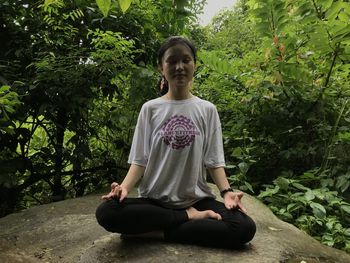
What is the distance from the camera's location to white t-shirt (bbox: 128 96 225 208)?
224cm

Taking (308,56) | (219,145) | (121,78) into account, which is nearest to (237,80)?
(308,56)

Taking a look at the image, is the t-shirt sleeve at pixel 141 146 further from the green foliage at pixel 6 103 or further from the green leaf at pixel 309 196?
the green leaf at pixel 309 196

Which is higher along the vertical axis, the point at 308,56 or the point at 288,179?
the point at 308,56

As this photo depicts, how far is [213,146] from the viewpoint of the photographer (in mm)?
2365

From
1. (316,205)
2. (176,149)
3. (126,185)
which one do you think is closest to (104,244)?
(126,185)

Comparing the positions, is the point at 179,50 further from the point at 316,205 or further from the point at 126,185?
the point at 316,205

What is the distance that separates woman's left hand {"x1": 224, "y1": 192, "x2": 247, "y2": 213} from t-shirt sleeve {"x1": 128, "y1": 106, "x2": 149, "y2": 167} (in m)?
0.51

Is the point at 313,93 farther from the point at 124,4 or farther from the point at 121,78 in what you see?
the point at 124,4

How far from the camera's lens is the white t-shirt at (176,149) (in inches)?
88.2

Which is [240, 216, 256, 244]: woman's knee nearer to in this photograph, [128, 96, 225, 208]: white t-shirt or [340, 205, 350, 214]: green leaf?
[128, 96, 225, 208]: white t-shirt

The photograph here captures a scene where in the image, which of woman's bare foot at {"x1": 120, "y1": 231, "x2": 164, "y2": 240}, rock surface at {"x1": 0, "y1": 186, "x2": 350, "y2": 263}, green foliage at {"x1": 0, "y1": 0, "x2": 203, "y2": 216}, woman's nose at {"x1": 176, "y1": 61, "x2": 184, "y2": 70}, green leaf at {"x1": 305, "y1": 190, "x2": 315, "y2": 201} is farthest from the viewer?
green foliage at {"x1": 0, "y1": 0, "x2": 203, "y2": 216}

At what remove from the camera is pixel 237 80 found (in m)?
3.97

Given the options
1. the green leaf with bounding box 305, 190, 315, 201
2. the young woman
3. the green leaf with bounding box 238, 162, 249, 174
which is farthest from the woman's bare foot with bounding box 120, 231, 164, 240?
the green leaf with bounding box 238, 162, 249, 174

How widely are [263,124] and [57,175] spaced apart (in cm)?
201
